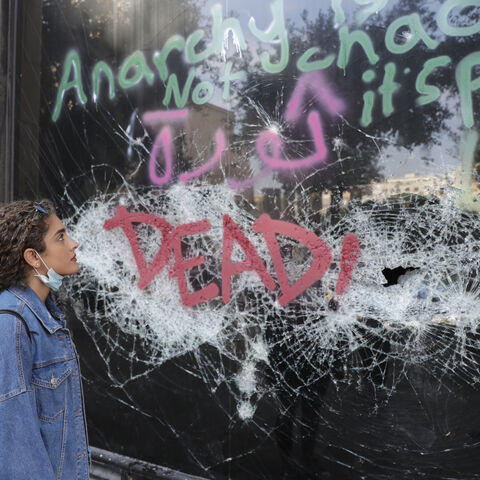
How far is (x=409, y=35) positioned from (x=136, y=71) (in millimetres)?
1827

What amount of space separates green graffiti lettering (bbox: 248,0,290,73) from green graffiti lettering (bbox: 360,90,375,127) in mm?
530

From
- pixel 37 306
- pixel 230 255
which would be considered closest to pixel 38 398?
pixel 37 306

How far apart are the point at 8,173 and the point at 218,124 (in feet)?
6.36

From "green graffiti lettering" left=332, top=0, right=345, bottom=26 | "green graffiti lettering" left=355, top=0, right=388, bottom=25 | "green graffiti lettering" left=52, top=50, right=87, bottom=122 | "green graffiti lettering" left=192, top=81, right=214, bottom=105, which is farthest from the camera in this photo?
"green graffiti lettering" left=52, top=50, right=87, bottom=122

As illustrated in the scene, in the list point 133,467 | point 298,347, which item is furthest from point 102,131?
point 133,467

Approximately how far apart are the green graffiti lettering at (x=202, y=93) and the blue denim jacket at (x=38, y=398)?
1.82 metres

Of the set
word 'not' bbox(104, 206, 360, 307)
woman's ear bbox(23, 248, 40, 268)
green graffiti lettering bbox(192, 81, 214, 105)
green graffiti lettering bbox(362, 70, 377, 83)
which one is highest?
green graffiti lettering bbox(192, 81, 214, 105)

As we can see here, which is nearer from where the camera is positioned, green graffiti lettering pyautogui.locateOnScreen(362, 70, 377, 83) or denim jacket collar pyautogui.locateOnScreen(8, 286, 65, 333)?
denim jacket collar pyautogui.locateOnScreen(8, 286, 65, 333)

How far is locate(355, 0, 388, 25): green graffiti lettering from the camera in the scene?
9.30 feet

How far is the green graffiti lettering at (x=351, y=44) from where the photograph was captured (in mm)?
2869

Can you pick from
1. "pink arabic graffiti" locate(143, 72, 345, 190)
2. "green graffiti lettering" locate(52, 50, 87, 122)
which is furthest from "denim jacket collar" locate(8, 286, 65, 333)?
"green graffiti lettering" locate(52, 50, 87, 122)

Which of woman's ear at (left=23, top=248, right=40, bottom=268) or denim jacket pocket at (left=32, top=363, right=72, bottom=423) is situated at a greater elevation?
woman's ear at (left=23, top=248, right=40, bottom=268)

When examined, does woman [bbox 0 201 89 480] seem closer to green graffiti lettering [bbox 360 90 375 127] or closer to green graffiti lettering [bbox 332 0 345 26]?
green graffiti lettering [bbox 360 90 375 127]

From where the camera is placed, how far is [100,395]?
390cm
